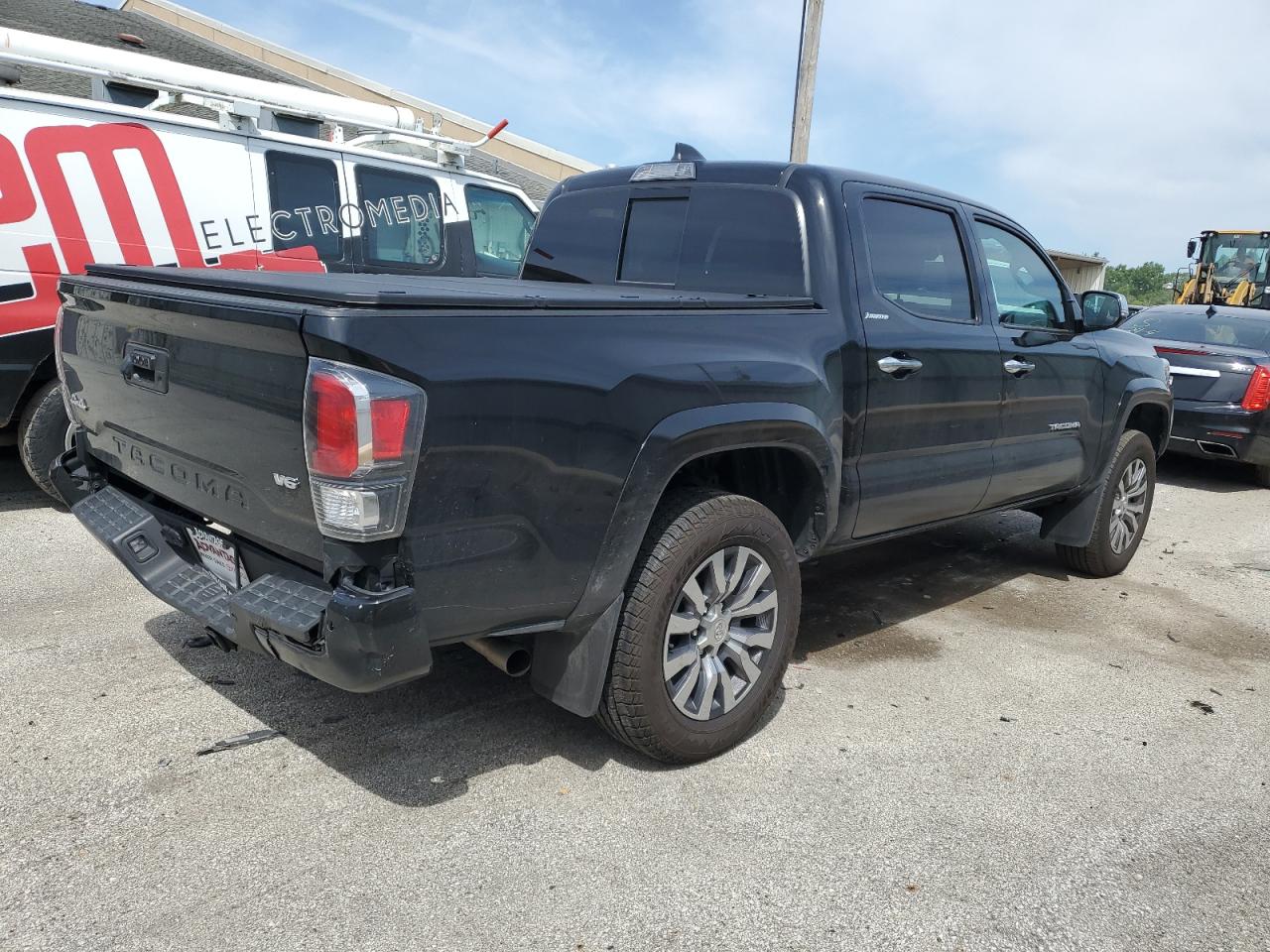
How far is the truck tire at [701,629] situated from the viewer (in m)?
2.96

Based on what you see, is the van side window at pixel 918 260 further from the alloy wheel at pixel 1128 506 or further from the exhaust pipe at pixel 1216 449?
the exhaust pipe at pixel 1216 449

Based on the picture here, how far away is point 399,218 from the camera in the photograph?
7148 millimetres

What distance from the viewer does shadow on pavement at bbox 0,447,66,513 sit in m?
5.88

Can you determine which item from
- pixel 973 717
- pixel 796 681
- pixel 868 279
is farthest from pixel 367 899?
pixel 868 279

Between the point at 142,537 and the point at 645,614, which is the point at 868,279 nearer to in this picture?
the point at 645,614

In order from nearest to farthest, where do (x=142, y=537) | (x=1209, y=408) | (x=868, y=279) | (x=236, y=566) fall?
(x=236, y=566) → (x=142, y=537) → (x=868, y=279) → (x=1209, y=408)

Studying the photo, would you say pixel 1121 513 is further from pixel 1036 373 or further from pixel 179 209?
pixel 179 209

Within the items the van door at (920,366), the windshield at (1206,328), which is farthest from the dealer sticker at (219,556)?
the windshield at (1206,328)

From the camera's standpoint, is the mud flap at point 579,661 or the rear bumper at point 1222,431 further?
the rear bumper at point 1222,431

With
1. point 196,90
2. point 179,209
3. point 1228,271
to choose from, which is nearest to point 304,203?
point 179,209

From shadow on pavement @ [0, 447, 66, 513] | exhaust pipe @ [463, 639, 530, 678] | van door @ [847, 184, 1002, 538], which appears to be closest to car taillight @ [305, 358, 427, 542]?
exhaust pipe @ [463, 639, 530, 678]

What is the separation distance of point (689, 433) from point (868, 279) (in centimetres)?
127

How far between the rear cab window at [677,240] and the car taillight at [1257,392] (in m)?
6.72

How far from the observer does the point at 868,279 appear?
147 inches
